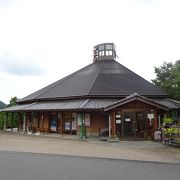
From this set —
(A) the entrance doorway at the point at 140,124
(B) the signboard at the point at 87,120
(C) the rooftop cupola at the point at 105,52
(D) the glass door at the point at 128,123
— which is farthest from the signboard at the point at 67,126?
(C) the rooftop cupola at the point at 105,52

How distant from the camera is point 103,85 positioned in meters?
24.2

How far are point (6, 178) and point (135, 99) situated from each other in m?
13.0

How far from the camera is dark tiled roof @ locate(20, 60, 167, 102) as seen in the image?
23152 mm

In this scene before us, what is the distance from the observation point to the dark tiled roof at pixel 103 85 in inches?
911

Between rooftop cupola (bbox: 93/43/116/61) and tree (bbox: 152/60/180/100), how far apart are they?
687 cm

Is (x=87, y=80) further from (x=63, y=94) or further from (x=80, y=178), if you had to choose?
(x=80, y=178)

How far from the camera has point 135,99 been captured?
60.4ft

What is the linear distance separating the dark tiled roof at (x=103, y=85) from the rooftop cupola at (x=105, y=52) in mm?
2744

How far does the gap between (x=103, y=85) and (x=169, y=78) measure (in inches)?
501

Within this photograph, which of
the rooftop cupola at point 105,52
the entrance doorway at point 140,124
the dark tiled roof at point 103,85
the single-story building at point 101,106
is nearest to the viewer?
the single-story building at point 101,106

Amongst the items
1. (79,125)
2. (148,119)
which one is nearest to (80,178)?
(148,119)

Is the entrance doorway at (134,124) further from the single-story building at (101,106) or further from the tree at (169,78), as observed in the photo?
the tree at (169,78)

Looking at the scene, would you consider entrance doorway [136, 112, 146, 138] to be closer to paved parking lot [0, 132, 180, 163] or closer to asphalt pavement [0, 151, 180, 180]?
paved parking lot [0, 132, 180, 163]

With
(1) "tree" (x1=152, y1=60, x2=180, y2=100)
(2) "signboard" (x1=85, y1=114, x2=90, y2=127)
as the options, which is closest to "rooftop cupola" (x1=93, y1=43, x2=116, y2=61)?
(1) "tree" (x1=152, y1=60, x2=180, y2=100)
